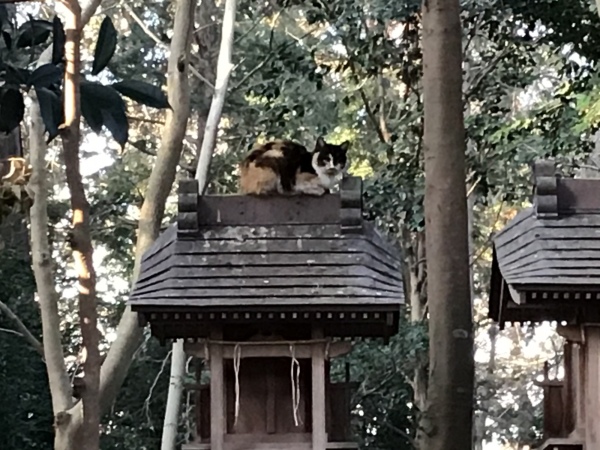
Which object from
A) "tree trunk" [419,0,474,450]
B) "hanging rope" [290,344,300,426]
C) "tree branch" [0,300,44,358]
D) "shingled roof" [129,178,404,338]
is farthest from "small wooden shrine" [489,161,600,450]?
"tree branch" [0,300,44,358]

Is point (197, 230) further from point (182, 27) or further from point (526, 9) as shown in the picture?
point (526, 9)

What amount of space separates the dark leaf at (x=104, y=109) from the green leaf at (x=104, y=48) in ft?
0.11

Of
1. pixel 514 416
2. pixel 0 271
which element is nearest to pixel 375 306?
pixel 0 271

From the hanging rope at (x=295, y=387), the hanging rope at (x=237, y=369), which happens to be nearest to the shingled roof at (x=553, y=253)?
the hanging rope at (x=295, y=387)

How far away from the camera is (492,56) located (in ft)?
24.5

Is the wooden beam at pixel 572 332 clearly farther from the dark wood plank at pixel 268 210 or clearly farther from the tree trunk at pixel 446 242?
the dark wood plank at pixel 268 210

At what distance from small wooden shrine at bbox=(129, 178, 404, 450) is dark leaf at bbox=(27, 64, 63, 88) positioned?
2658mm

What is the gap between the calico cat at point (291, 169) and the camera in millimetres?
4820

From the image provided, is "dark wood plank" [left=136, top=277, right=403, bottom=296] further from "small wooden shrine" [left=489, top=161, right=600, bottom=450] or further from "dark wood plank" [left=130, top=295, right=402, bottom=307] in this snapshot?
"small wooden shrine" [left=489, top=161, right=600, bottom=450]

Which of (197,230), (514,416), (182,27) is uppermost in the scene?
(182,27)

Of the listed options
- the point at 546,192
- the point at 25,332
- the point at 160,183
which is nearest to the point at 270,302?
the point at 546,192

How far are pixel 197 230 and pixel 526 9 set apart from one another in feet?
9.26

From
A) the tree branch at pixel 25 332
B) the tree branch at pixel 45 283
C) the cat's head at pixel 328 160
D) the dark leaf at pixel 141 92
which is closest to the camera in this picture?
the dark leaf at pixel 141 92

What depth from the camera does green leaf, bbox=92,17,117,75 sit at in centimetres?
164
